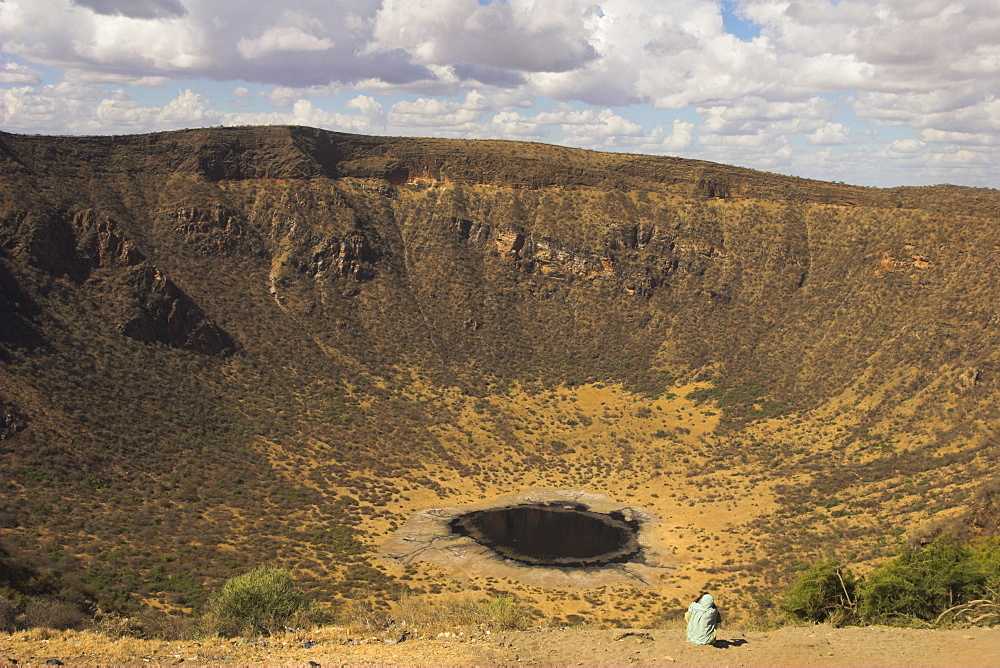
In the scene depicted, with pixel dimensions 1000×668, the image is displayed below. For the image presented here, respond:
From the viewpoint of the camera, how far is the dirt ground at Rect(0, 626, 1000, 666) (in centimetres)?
1532

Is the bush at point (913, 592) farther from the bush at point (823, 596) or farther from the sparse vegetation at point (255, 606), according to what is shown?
the sparse vegetation at point (255, 606)

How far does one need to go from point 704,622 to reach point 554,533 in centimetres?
2749

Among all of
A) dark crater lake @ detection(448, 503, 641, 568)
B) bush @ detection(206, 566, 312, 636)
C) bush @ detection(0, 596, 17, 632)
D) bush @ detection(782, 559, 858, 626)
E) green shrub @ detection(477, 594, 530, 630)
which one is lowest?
dark crater lake @ detection(448, 503, 641, 568)

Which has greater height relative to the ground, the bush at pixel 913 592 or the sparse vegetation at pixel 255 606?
the bush at pixel 913 592

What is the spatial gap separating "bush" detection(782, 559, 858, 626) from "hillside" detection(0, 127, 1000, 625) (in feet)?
36.8

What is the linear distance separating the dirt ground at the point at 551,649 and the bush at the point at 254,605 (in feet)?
9.60

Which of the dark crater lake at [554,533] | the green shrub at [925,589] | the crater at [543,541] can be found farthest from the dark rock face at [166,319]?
the green shrub at [925,589]

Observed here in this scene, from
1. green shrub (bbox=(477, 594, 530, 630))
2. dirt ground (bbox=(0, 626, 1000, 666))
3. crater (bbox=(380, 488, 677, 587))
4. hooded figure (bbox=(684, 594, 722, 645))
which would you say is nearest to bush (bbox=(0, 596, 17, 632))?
dirt ground (bbox=(0, 626, 1000, 666))

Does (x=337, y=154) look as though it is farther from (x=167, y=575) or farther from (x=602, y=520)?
(x=167, y=575)

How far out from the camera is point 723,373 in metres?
61.6

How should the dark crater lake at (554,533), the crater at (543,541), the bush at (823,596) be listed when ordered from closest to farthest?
the bush at (823,596)
the crater at (543,541)
the dark crater lake at (554,533)

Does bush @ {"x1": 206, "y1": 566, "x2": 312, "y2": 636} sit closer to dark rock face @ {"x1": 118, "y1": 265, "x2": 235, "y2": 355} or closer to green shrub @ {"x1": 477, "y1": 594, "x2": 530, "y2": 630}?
green shrub @ {"x1": 477, "y1": 594, "x2": 530, "y2": 630}

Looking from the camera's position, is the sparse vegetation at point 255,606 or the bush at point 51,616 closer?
the bush at point 51,616

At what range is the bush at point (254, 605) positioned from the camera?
21359mm
